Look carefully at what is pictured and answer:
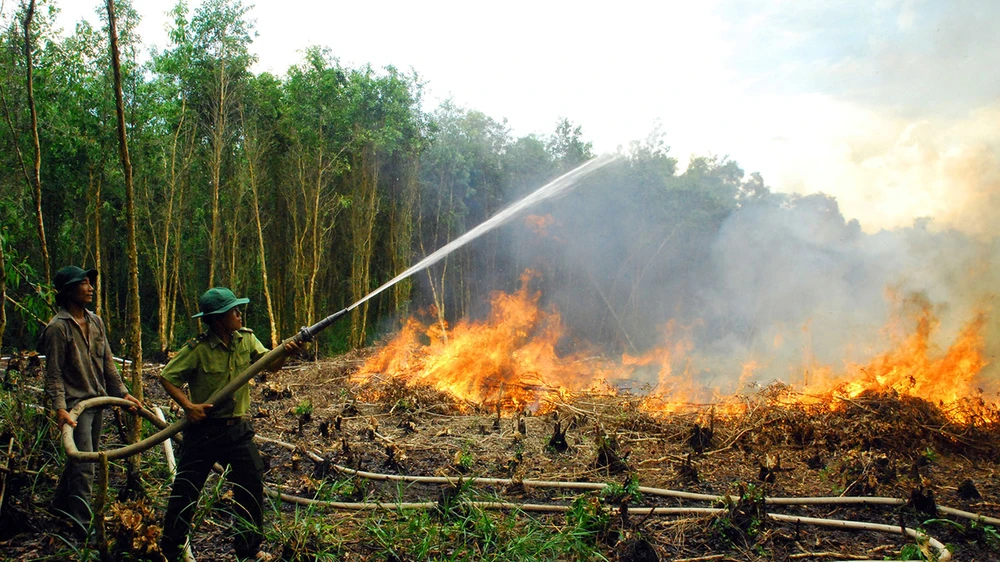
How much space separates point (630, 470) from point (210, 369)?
13.7 feet

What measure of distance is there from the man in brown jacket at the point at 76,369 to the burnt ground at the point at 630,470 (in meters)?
0.26

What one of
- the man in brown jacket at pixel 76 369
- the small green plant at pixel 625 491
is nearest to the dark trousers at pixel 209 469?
the man in brown jacket at pixel 76 369

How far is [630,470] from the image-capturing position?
600 centimetres

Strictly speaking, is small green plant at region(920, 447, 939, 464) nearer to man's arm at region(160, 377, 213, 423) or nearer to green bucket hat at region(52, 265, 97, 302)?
man's arm at region(160, 377, 213, 423)

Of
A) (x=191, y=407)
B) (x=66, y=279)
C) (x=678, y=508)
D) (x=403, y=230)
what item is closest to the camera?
(x=191, y=407)

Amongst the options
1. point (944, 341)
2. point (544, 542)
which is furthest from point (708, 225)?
point (544, 542)

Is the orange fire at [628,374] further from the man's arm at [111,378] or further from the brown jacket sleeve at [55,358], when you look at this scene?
the brown jacket sleeve at [55,358]

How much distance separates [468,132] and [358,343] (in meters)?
9.17

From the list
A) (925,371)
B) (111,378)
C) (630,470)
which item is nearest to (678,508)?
(630,470)

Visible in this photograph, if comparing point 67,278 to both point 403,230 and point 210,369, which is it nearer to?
point 210,369

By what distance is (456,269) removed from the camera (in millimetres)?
25016

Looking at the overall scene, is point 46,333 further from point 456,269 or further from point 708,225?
point 708,225

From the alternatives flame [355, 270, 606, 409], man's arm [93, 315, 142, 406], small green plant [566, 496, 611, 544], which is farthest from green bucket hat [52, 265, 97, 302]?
flame [355, 270, 606, 409]

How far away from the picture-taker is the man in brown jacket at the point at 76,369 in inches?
157
